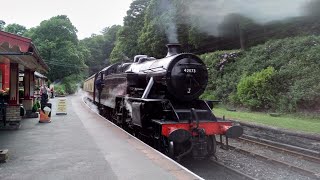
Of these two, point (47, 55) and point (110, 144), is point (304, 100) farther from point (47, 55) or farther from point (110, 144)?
point (47, 55)

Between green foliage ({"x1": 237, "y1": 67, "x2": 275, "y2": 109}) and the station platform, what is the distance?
10288 mm

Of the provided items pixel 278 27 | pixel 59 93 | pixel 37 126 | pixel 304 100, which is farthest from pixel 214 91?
pixel 59 93

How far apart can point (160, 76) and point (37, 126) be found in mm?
5770

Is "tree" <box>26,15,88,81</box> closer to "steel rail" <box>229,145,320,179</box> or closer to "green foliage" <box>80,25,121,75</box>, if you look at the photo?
"green foliage" <box>80,25,121,75</box>

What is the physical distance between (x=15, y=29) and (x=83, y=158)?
2887 inches

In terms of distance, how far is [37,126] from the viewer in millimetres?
13047

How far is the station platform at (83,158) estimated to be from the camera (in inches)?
241

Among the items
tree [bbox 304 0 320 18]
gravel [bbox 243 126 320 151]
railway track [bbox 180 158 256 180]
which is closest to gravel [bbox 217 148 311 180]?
railway track [bbox 180 158 256 180]

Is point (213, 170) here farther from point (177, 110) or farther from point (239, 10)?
point (239, 10)

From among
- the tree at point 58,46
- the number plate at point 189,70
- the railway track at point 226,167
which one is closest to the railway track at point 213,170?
the railway track at point 226,167

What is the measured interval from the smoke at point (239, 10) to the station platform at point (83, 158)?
1429cm

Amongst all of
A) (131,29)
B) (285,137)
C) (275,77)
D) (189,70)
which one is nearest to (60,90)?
(131,29)

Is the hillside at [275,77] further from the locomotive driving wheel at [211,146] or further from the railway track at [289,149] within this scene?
the locomotive driving wheel at [211,146]

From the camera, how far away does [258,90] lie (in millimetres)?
19141
